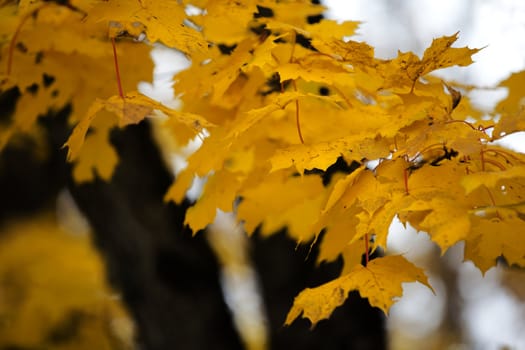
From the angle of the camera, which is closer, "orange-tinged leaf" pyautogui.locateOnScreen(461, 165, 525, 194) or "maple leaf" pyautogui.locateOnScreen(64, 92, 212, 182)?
"orange-tinged leaf" pyautogui.locateOnScreen(461, 165, 525, 194)

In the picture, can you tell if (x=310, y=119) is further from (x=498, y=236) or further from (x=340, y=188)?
(x=498, y=236)

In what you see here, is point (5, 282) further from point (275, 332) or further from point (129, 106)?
point (129, 106)

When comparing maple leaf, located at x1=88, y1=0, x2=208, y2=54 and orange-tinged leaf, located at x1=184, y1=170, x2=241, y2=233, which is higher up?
maple leaf, located at x1=88, y1=0, x2=208, y2=54

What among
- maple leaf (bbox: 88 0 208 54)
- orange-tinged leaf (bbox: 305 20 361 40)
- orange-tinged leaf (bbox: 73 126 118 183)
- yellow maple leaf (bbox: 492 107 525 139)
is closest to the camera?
yellow maple leaf (bbox: 492 107 525 139)

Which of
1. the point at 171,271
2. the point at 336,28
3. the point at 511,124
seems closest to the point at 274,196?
the point at 336,28

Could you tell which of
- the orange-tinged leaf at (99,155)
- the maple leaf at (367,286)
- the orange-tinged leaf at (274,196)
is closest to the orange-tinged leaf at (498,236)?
the maple leaf at (367,286)

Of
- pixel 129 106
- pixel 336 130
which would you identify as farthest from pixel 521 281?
pixel 129 106

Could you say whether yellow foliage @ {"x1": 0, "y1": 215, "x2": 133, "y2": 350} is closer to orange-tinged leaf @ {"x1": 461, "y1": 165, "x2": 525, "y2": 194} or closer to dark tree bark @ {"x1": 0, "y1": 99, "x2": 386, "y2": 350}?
dark tree bark @ {"x1": 0, "y1": 99, "x2": 386, "y2": 350}

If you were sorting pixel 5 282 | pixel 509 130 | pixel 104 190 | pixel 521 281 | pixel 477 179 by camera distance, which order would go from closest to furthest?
1. pixel 477 179
2. pixel 509 130
3. pixel 104 190
4. pixel 5 282
5. pixel 521 281

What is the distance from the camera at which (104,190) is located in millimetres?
2824

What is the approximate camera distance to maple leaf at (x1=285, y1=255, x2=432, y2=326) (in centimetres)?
114

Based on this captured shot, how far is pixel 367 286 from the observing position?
3.76 feet

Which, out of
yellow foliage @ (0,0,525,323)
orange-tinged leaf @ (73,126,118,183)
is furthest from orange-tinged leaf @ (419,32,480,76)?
orange-tinged leaf @ (73,126,118,183)

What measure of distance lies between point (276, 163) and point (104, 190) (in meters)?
1.80
